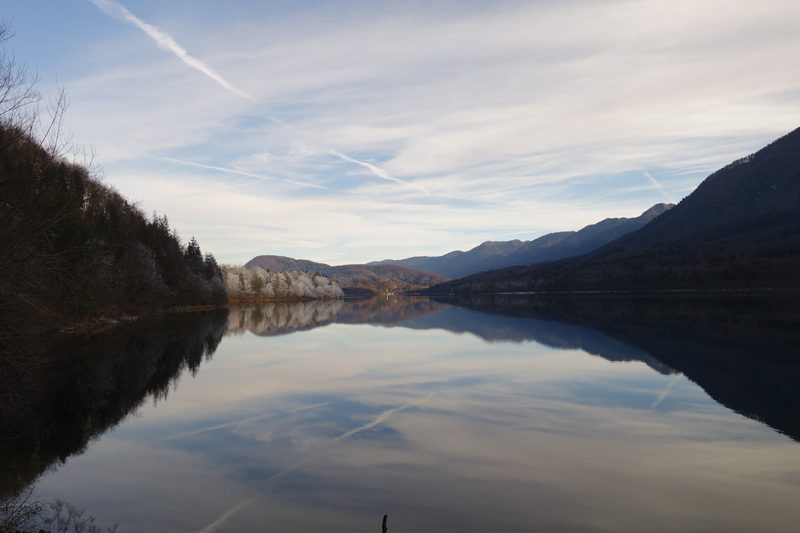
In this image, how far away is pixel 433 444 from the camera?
1136cm

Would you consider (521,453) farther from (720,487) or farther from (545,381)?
(545,381)

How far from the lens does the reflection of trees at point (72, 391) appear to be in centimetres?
1136

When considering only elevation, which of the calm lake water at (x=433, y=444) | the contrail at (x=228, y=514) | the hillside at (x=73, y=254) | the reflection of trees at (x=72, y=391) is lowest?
the calm lake water at (x=433, y=444)

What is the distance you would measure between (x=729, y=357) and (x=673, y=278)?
115 m

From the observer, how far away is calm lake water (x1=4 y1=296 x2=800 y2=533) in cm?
786

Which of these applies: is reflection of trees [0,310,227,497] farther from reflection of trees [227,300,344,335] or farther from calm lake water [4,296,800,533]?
reflection of trees [227,300,344,335]

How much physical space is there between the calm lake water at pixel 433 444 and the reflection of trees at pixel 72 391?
139 mm

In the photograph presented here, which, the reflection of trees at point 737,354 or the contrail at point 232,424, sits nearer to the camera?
the contrail at point 232,424

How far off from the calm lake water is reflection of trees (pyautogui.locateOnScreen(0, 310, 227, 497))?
14 cm

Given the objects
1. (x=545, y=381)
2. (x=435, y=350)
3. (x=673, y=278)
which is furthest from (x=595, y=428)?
(x=673, y=278)

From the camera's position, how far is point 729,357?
22250 millimetres

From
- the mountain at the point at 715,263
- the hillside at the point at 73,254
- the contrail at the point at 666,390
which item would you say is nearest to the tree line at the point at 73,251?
the hillside at the point at 73,254

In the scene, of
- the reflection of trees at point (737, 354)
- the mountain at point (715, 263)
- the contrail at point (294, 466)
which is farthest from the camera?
the mountain at point (715, 263)

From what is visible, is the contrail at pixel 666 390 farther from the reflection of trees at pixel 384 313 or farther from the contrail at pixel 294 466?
the reflection of trees at pixel 384 313
